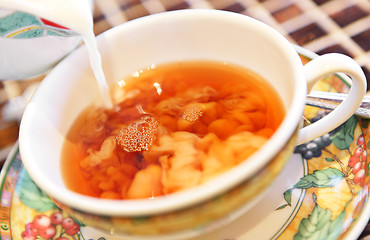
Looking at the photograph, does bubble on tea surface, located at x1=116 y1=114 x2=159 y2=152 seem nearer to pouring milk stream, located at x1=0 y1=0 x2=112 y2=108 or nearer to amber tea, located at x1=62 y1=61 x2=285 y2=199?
amber tea, located at x1=62 y1=61 x2=285 y2=199

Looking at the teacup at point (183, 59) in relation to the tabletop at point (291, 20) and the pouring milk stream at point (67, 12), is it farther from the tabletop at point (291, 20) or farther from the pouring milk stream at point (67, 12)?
the tabletop at point (291, 20)

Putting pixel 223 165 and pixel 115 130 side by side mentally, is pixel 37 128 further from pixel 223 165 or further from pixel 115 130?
pixel 223 165

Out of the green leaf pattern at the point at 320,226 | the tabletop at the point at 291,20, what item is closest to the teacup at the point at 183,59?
the green leaf pattern at the point at 320,226

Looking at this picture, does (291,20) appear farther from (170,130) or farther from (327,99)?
(170,130)

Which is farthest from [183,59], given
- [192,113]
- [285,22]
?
[285,22]

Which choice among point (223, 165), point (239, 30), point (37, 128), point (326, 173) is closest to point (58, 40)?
point (37, 128)

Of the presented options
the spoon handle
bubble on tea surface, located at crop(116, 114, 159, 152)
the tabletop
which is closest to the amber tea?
bubble on tea surface, located at crop(116, 114, 159, 152)
